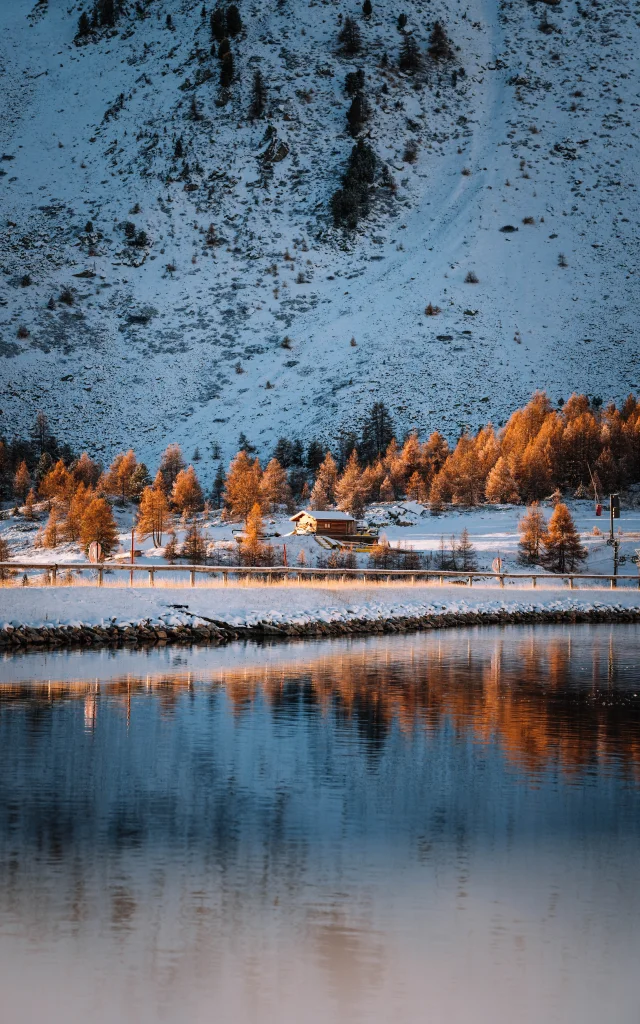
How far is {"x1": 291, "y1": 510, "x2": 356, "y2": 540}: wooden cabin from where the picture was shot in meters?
92.9

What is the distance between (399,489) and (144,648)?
86.4 metres

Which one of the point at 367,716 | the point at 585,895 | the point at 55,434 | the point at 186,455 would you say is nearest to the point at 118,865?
the point at 585,895

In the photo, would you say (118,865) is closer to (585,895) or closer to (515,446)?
(585,895)

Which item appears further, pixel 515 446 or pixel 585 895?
pixel 515 446

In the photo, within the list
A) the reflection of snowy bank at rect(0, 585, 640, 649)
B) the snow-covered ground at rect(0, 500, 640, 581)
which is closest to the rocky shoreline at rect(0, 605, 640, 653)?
the reflection of snowy bank at rect(0, 585, 640, 649)

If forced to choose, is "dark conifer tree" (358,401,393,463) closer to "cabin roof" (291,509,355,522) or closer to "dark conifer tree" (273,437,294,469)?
"dark conifer tree" (273,437,294,469)

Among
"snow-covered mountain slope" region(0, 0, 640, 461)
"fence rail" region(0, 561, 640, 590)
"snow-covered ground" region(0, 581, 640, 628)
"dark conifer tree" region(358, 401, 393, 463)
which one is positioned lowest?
"snow-covered ground" region(0, 581, 640, 628)

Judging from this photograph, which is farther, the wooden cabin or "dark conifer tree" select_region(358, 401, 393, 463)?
"dark conifer tree" select_region(358, 401, 393, 463)

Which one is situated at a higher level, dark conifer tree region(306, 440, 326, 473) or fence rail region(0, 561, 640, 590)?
dark conifer tree region(306, 440, 326, 473)

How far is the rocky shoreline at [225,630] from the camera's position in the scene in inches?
1181

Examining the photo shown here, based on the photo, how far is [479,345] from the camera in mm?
152500

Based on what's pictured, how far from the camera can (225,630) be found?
33.7 metres

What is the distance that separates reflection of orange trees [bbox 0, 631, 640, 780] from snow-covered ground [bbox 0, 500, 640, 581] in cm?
5098

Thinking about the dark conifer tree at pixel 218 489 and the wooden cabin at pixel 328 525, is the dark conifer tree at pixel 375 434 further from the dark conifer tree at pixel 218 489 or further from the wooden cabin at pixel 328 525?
the wooden cabin at pixel 328 525
